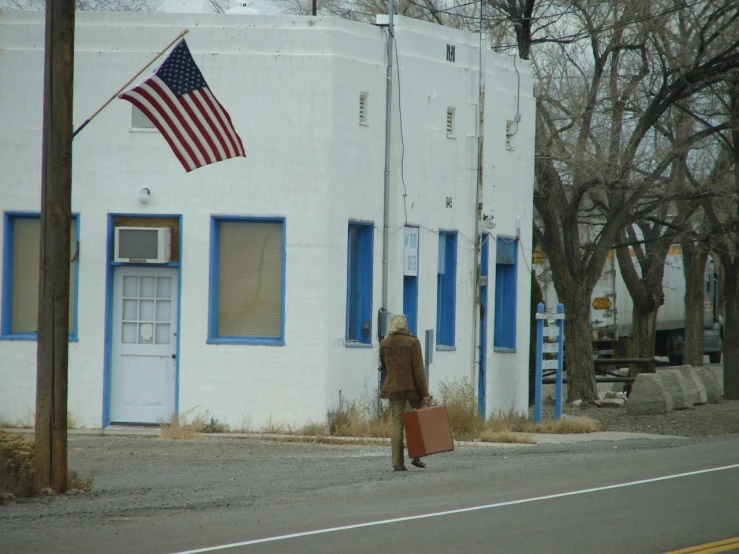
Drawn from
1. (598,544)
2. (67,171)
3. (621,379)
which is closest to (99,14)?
(67,171)

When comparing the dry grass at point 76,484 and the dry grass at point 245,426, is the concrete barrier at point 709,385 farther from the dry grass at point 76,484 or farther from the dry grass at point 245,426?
the dry grass at point 76,484

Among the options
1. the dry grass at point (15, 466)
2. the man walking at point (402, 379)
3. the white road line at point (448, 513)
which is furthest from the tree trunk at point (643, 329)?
the dry grass at point (15, 466)

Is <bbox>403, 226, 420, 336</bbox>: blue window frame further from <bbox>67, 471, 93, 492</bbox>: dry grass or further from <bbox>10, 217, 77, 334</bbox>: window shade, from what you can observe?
<bbox>67, 471, 93, 492</bbox>: dry grass

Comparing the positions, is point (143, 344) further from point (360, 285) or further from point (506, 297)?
point (506, 297)

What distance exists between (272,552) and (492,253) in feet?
42.7

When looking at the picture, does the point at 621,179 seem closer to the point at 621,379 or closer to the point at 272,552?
the point at 621,379

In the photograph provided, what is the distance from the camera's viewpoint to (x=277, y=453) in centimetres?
1525

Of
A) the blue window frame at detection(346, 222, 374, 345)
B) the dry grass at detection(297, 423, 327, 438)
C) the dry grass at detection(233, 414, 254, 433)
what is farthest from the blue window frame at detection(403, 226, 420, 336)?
the dry grass at detection(233, 414, 254, 433)

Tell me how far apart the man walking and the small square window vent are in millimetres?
5315

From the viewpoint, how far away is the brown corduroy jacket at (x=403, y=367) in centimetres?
1363

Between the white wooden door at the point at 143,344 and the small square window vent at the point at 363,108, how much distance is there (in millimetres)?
3678

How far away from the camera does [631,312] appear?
43.4 meters

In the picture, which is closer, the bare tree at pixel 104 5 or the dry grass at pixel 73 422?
the dry grass at pixel 73 422

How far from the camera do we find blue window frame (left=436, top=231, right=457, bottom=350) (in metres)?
19.9
